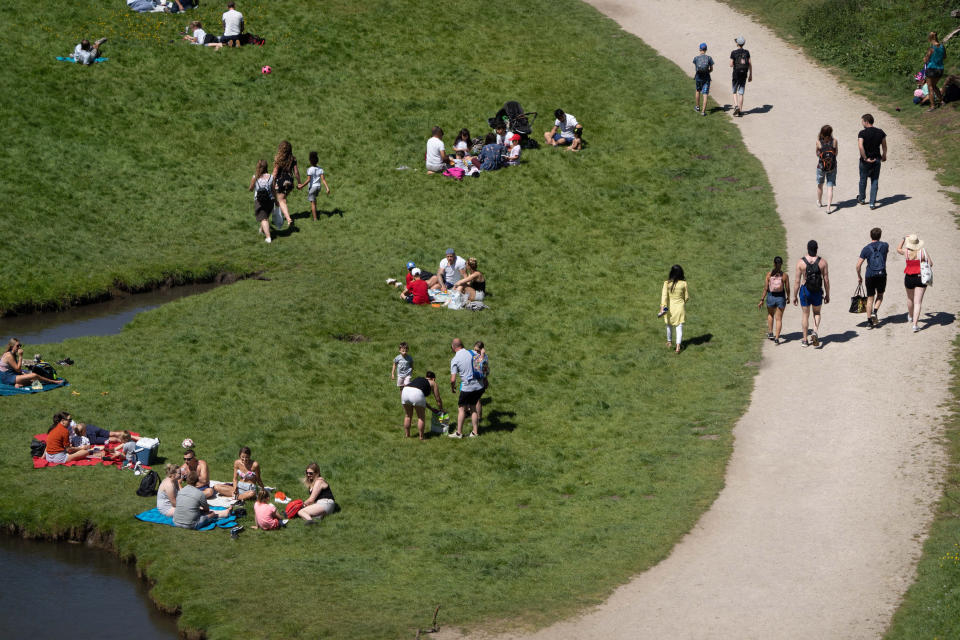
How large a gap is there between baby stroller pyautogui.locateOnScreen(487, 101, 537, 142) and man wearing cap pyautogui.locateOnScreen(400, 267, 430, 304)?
1125cm

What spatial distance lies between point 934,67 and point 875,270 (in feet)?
53.1

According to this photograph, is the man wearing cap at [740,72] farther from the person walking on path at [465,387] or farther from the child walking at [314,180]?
the person walking on path at [465,387]

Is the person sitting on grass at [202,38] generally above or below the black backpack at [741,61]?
above

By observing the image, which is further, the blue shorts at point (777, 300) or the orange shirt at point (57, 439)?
the blue shorts at point (777, 300)

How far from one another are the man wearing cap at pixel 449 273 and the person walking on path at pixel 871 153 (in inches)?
494

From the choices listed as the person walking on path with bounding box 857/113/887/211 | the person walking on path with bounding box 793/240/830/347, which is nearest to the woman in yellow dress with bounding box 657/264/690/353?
the person walking on path with bounding box 793/240/830/347

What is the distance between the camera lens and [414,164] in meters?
42.6

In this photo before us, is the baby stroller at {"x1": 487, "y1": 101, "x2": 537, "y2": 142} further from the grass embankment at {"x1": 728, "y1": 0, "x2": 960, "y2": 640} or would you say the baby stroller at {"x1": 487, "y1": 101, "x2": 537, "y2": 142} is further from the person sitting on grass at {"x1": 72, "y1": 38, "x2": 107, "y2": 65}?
the person sitting on grass at {"x1": 72, "y1": 38, "x2": 107, "y2": 65}

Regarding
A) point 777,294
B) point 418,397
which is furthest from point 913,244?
point 418,397

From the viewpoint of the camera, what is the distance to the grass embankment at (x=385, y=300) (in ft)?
72.7

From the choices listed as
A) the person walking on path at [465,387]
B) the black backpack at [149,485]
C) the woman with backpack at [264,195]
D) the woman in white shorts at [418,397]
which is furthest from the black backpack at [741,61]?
the black backpack at [149,485]

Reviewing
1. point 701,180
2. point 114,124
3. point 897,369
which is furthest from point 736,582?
point 114,124

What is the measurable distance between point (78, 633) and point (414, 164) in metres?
25.2

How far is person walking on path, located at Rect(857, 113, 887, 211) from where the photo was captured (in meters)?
34.9
